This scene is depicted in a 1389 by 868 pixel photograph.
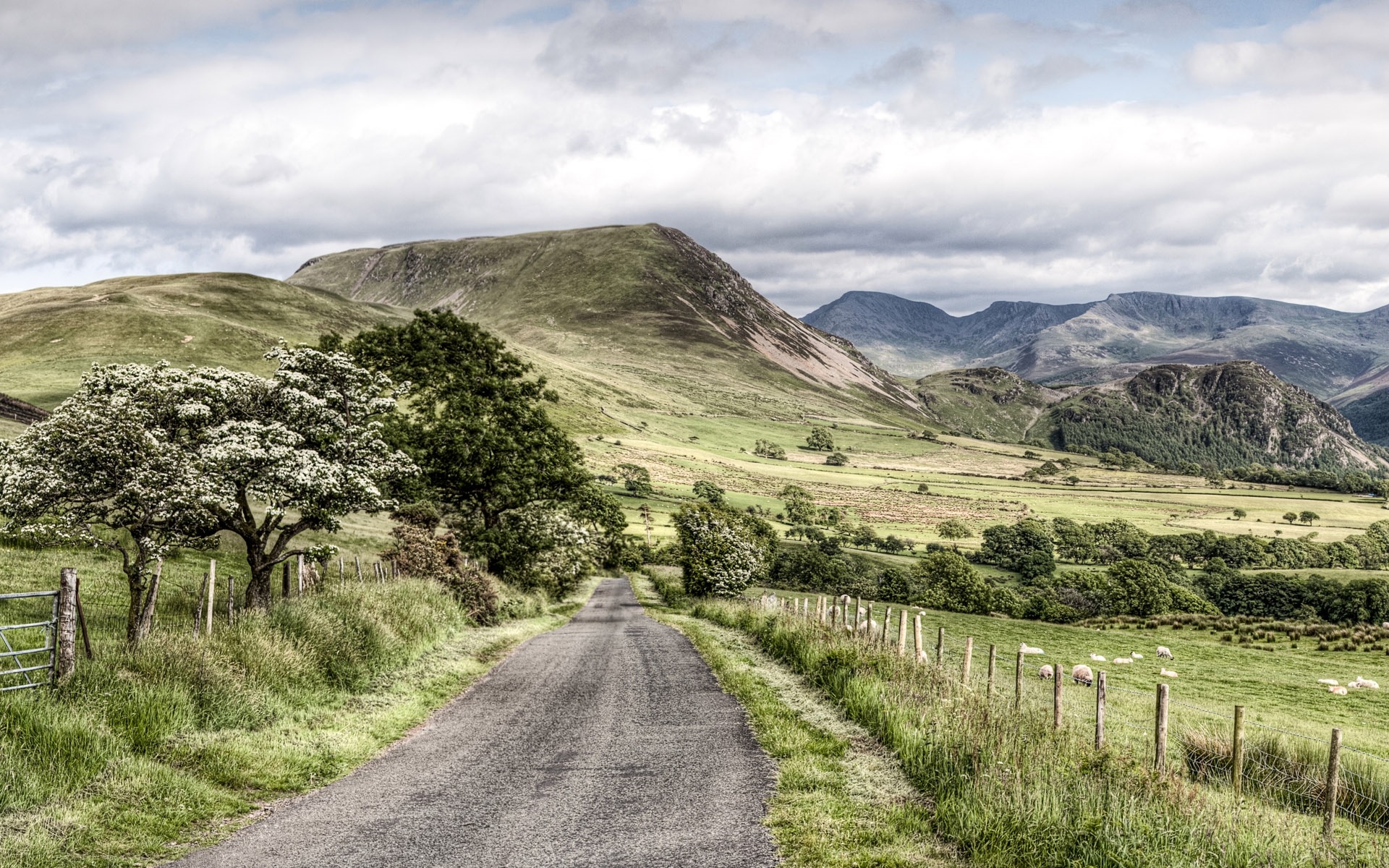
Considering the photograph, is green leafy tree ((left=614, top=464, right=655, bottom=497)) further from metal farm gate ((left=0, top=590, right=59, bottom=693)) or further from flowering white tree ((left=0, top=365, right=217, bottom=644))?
metal farm gate ((left=0, top=590, right=59, bottom=693))

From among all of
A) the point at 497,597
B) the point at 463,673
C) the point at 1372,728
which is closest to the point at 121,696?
the point at 463,673

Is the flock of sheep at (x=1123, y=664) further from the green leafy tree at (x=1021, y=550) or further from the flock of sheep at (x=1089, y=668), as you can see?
the green leafy tree at (x=1021, y=550)

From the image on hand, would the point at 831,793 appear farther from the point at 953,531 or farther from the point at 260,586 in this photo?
the point at 953,531

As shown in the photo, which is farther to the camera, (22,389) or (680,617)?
(22,389)

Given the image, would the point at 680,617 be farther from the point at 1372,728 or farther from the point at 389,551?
the point at 1372,728

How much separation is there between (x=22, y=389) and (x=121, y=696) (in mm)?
119738

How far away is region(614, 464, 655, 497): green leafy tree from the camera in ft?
514

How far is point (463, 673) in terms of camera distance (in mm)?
21984

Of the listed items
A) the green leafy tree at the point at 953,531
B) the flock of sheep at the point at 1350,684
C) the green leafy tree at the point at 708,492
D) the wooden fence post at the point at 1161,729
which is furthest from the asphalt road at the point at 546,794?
the green leafy tree at the point at 953,531

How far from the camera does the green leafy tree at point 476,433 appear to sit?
43.4m

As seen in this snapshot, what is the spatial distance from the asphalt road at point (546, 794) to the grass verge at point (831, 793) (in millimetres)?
351

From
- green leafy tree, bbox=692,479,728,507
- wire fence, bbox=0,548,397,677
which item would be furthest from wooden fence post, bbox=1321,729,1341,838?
green leafy tree, bbox=692,479,728,507

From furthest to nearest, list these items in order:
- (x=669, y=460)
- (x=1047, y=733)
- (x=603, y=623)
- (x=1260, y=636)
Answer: (x=669, y=460), (x=1260, y=636), (x=603, y=623), (x=1047, y=733)

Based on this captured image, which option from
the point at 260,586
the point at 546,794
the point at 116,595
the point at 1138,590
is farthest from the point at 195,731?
the point at 1138,590
